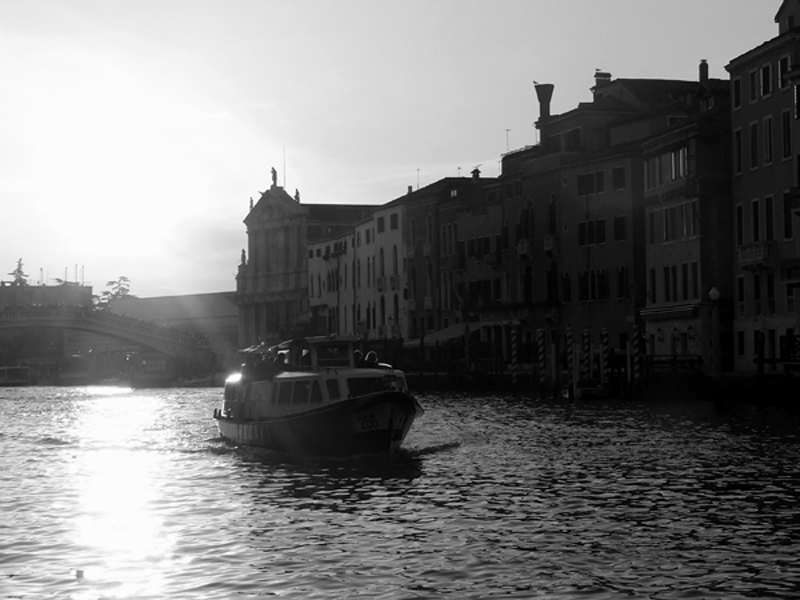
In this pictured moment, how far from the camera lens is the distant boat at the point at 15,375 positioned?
143 meters

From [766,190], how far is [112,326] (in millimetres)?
76663

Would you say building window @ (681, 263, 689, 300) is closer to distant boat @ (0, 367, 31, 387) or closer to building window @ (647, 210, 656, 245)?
building window @ (647, 210, 656, 245)

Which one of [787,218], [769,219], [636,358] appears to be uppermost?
[769,219]

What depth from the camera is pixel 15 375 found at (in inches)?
5974

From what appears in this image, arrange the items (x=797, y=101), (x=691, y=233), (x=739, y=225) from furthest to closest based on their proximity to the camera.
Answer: (x=691, y=233) → (x=739, y=225) → (x=797, y=101)

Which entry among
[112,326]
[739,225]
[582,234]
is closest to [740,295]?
[739,225]


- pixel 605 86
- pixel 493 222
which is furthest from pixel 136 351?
pixel 605 86

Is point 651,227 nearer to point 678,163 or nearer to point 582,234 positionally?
point 678,163

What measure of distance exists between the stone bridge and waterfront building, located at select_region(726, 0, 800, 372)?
7218cm

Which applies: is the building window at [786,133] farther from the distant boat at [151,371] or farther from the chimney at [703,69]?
the distant boat at [151,371]

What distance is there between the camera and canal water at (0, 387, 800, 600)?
18.2 m

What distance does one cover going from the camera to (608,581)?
59.3 ft

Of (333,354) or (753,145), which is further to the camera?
(753,145)

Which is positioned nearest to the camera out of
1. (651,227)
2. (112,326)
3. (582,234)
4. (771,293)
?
(771,293)
